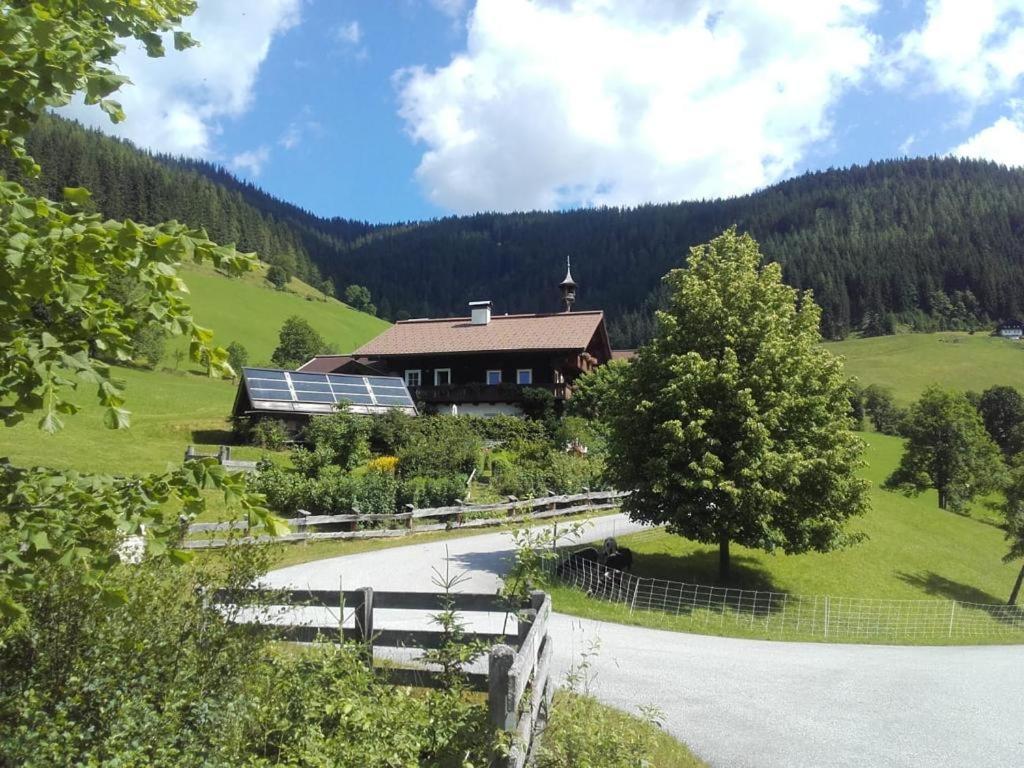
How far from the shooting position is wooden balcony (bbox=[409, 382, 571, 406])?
4775 centimetres

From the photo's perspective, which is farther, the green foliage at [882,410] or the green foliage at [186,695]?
the green foliage at [882,410]

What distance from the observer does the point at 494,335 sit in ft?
170

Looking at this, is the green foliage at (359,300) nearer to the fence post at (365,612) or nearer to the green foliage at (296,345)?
the green foliage at (296,345)

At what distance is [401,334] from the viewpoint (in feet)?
178

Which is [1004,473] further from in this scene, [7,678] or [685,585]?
[7,678]

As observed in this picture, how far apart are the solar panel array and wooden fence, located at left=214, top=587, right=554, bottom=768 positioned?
1156 inches

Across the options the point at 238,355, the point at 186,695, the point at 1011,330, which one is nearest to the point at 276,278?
the point at 238,355

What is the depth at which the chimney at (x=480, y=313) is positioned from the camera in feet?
177

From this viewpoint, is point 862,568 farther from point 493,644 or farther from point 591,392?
point 493,644

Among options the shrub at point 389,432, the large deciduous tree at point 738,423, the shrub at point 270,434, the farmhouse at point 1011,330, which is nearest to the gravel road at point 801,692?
the large deciduous tree at point 738,423

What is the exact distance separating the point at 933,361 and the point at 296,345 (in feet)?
358

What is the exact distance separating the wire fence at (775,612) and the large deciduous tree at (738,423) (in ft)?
5.82

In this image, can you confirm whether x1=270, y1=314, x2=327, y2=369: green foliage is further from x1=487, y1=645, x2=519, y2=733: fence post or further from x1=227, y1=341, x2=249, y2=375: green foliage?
x1=487, y1=645, x2=519, y2=733: fence post

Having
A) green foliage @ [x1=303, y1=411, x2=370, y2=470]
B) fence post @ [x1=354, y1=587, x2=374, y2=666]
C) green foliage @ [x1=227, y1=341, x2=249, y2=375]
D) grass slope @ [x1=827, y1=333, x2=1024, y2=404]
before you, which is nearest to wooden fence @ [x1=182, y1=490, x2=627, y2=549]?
green foliage @ [x1=303, y1=411, x2=370, y2=470]
